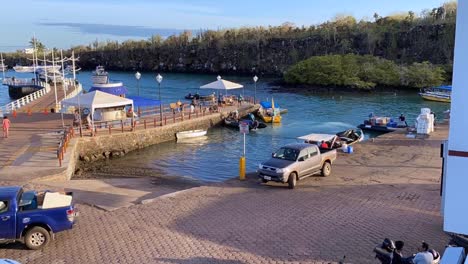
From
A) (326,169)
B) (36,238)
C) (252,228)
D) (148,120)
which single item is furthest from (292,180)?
(148,120)

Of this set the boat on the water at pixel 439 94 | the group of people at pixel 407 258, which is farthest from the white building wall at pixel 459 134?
the boat on the water at pixel 439 94

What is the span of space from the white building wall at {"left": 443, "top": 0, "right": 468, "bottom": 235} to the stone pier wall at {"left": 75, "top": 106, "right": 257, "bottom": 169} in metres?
22.7

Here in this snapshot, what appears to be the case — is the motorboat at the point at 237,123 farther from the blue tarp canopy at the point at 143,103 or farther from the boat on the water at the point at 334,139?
the boat on the water at the point at 334,139

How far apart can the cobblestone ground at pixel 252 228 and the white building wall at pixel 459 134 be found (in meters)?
3.66

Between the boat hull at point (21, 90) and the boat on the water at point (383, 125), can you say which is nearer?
the boat on the water at point (383, 125)

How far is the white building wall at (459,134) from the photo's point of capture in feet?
26.2

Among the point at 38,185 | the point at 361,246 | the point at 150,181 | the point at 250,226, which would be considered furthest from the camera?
the point at 150,181

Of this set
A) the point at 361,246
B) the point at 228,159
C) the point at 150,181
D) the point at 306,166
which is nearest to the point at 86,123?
the point at 228,159

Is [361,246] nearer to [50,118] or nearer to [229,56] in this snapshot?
[50,118]

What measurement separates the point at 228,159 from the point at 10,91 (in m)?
55.2

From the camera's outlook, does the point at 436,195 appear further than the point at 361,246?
Yes

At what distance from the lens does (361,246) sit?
12383 millimetres

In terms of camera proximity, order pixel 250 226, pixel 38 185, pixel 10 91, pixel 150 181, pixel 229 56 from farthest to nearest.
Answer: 1. pixel 229 56
2. pixel 10 91
3. pixel 150 181
4. pixel 38 185
5. pixel 250 226

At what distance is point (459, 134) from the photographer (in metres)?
8.10
